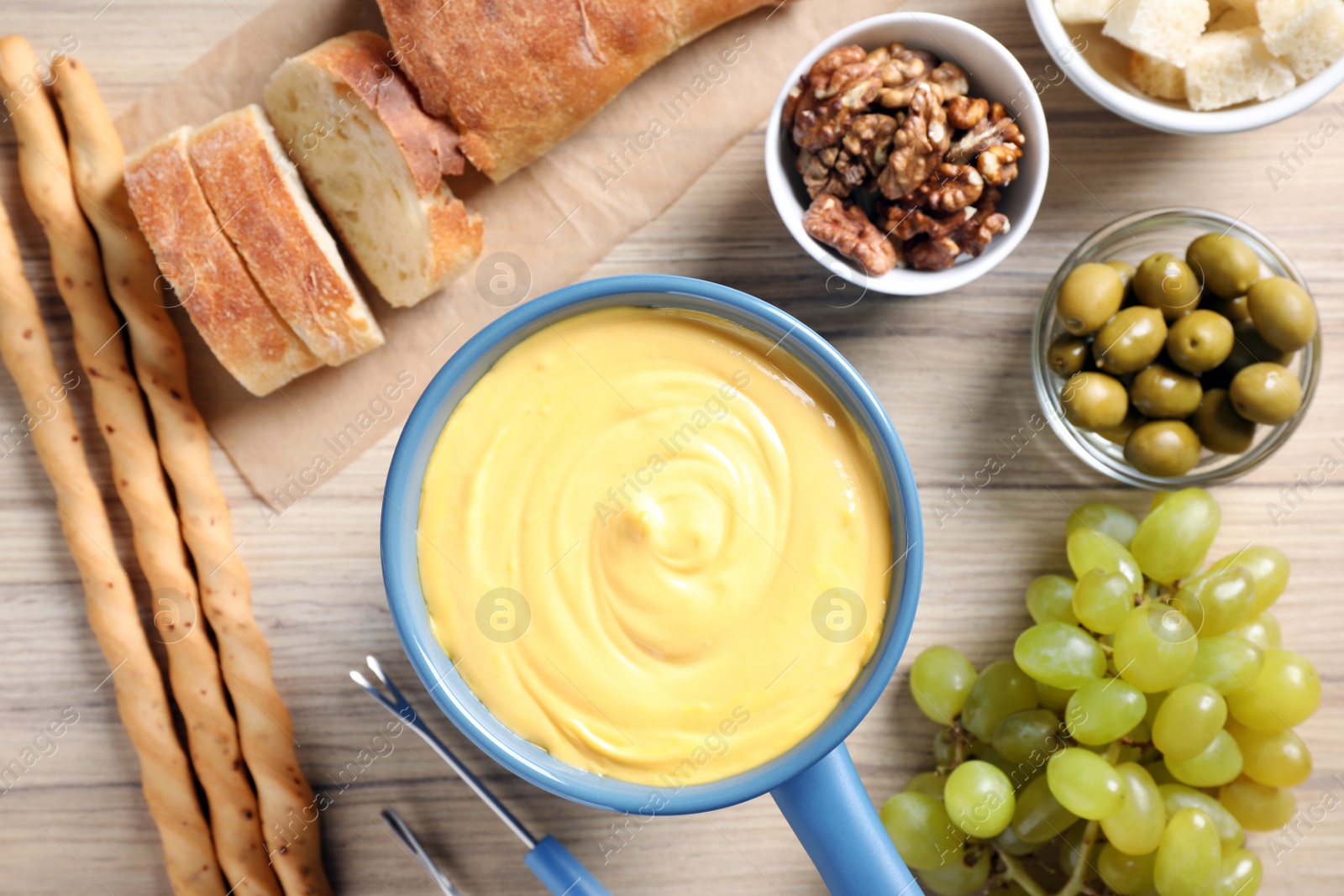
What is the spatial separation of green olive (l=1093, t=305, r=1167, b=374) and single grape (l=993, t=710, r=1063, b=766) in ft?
1.33

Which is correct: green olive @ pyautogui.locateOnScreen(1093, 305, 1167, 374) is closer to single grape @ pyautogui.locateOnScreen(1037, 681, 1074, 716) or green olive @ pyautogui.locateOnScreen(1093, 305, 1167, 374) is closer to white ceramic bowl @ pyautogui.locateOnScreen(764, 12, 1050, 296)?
white ceramic bowl @ pyautogui.locateOnScreen(764, 12, 1050, 296)

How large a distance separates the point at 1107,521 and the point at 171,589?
1154mm

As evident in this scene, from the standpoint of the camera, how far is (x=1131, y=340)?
41.6 inches

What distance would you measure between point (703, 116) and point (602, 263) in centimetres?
23

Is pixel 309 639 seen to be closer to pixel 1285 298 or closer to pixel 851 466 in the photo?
pixel 851 466

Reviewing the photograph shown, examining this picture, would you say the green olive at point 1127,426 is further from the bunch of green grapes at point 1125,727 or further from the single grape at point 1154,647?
the single grape at point 1154,647

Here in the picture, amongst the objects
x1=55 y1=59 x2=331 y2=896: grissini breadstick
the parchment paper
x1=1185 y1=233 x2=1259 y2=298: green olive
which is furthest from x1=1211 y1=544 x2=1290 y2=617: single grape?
x1=55 y1=59 x2=331 y2=896: grissini breadstick

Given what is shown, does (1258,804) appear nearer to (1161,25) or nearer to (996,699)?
(996,699)

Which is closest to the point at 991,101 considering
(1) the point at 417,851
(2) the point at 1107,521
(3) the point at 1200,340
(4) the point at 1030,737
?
(3) the point at 1200,340

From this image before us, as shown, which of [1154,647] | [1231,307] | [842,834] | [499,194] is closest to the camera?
[842,834]

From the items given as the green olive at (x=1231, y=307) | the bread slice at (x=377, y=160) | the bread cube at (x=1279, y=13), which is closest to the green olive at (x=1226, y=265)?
the green olive at (x=1231, y=307)

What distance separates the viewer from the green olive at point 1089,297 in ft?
3.49

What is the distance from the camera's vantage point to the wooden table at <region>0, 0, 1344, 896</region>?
121 cm

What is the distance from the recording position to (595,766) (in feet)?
2.97
